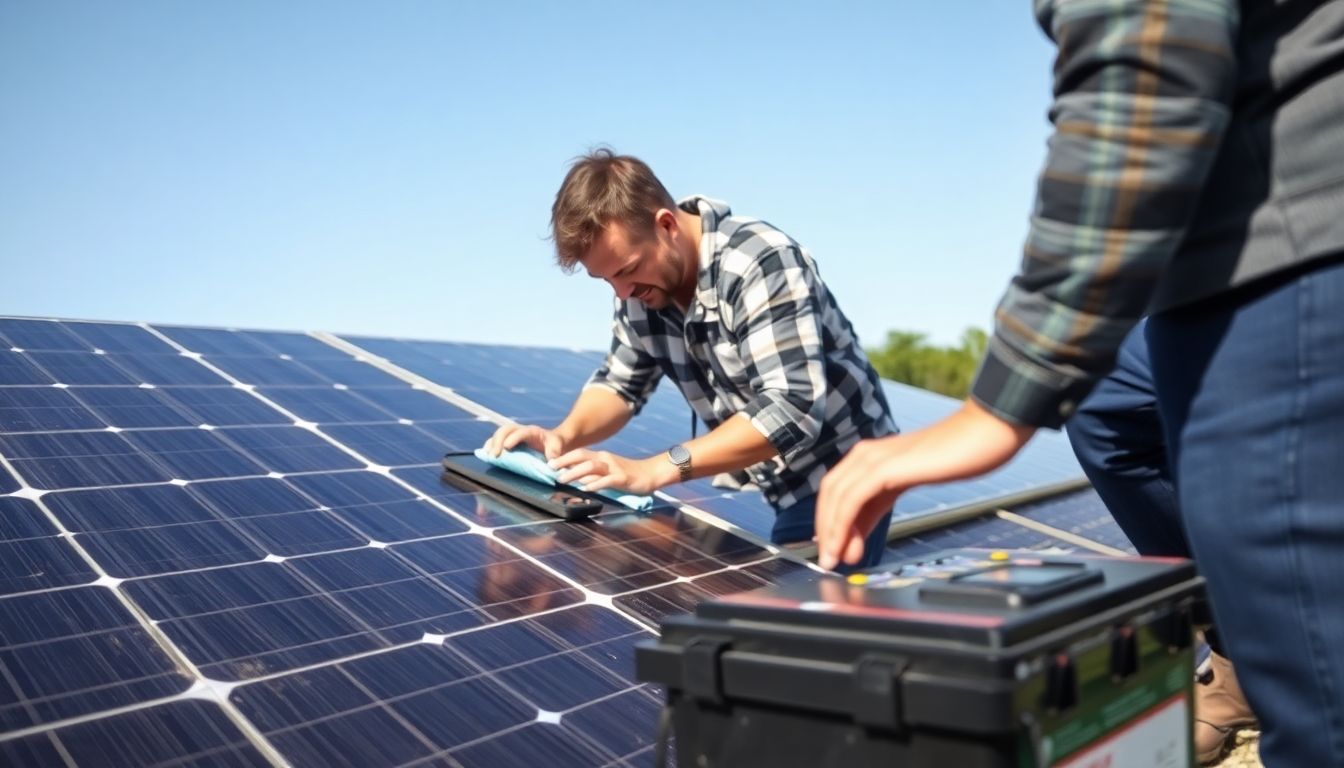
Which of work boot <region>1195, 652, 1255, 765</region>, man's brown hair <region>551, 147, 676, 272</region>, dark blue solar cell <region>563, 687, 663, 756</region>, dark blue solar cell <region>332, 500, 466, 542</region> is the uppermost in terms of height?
man's brown hair <region>551, 147, 676, 272</region>

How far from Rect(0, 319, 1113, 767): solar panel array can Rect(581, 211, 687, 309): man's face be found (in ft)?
2.62

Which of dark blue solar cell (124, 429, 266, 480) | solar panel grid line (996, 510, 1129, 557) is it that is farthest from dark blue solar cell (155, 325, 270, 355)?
solar panel grid line (996, 510, 1129, 557)

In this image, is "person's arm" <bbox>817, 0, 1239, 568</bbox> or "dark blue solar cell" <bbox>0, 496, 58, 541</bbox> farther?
"dark blue solar cell" <bbox>0, 496, 58, 541</bbox>

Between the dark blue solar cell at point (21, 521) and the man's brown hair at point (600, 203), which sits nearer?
the dark blue solar cell at point (21, 521)

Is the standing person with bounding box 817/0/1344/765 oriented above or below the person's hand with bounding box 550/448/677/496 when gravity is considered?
above

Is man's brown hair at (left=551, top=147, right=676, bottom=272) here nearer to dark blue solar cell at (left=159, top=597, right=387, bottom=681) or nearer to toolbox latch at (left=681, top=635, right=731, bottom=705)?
dark blue solar cell at (left=159, top=597, right=387, bottom=681)

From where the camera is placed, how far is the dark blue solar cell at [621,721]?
2189mm

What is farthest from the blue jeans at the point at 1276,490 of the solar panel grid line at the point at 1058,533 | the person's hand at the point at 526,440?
the solar panel grid line at the point at 1058,533

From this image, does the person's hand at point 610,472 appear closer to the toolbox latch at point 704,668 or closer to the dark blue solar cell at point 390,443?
the dark blue solar cell at point 390,443

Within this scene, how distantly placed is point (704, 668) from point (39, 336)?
4.28 m

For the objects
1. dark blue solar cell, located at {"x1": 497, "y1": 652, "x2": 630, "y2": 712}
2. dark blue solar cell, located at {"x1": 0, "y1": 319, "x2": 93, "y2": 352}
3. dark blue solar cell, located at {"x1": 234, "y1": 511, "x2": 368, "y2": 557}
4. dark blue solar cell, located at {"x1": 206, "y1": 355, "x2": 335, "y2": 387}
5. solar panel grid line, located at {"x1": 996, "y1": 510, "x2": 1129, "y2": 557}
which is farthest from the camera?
solar panel grid line, located at {"x1": 996, "y1": 510, "x2": 1129, "y2": 557}

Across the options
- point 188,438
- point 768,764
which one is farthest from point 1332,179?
point 188,438

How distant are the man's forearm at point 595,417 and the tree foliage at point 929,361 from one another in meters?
35.1

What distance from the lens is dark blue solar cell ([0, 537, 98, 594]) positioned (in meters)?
2.47
